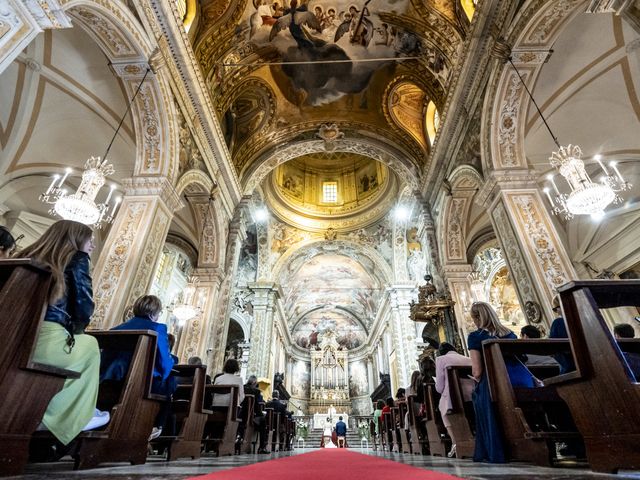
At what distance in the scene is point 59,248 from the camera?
6.28 feet

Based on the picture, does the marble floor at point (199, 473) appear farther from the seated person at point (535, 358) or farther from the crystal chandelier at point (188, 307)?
the crystal chandelier at point (188, 307)

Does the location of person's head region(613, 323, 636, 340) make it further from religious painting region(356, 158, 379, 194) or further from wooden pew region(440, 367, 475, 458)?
religious painting region(356, 158, 379, 194)

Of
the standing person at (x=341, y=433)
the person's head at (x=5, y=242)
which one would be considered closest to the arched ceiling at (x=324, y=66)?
the person's head at (x=5, y=242)

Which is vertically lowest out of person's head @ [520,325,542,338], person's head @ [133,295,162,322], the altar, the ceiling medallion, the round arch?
person's head @ [133,295,162,322]

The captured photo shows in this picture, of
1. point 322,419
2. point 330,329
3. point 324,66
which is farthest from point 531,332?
point 330,329

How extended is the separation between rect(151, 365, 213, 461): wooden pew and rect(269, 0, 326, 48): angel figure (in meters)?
8.75

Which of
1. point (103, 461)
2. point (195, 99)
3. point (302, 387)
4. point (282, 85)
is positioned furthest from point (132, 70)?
point (302, 387)

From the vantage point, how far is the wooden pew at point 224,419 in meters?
4.02

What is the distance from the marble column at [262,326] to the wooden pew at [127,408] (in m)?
11.3

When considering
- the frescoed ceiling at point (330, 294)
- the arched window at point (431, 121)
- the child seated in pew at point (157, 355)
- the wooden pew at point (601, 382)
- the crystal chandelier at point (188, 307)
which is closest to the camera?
the wooden pew at point (601, 382)

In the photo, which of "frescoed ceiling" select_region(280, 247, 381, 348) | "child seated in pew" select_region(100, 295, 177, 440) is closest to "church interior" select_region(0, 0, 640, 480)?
"child seated in pew" select_region(100, 295, 177, 440)

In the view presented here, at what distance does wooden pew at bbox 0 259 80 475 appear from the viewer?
1532 millimetres

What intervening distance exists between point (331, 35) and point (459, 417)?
31.5 feet

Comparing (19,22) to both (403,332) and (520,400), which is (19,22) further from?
(403,332)
